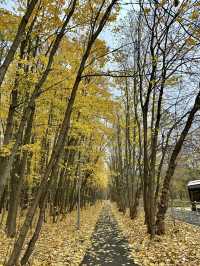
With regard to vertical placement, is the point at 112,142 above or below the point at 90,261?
above

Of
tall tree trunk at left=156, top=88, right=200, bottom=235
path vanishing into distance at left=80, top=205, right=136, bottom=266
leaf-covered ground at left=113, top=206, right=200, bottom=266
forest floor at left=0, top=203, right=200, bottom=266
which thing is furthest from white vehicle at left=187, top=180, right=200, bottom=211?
tall tree trunk at left=156, top=88, right=200, bottom=235

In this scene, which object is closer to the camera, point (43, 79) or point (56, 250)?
point (43, 79)

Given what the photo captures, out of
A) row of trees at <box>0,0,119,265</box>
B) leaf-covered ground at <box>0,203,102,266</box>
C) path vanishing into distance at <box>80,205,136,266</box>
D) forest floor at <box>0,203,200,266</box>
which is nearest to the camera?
row of trees at <box>0,0,119,265</box>

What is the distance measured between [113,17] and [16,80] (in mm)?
4688

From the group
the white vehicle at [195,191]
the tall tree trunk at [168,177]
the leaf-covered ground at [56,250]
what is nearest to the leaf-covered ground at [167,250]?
the tall tree trunk at [168,177]

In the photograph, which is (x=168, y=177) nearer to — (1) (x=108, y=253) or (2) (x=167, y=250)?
(2) (x=167, y=250)

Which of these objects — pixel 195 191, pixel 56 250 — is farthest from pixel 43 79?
pixel 195 191

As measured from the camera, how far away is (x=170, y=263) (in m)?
9.34

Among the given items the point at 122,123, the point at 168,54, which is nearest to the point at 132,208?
the point at 122,123

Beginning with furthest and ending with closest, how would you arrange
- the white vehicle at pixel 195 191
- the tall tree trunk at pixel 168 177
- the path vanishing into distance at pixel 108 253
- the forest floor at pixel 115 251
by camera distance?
the white vehicle at pixel 195 191
the tall tree trunk at pixel 168 177
the path vanishing into distance at pixel 108 253
the forest floor at pixel 115 251

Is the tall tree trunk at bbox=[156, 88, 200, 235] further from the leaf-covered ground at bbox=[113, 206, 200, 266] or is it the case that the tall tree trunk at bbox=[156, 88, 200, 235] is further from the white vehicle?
the white vehicle

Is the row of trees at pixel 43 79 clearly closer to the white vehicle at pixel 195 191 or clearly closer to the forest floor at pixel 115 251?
the forest floor at pixel 115 251

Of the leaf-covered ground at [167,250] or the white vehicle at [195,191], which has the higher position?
the white vehicle at [195,191]

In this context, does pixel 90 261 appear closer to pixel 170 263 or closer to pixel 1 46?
pixel 170 263
